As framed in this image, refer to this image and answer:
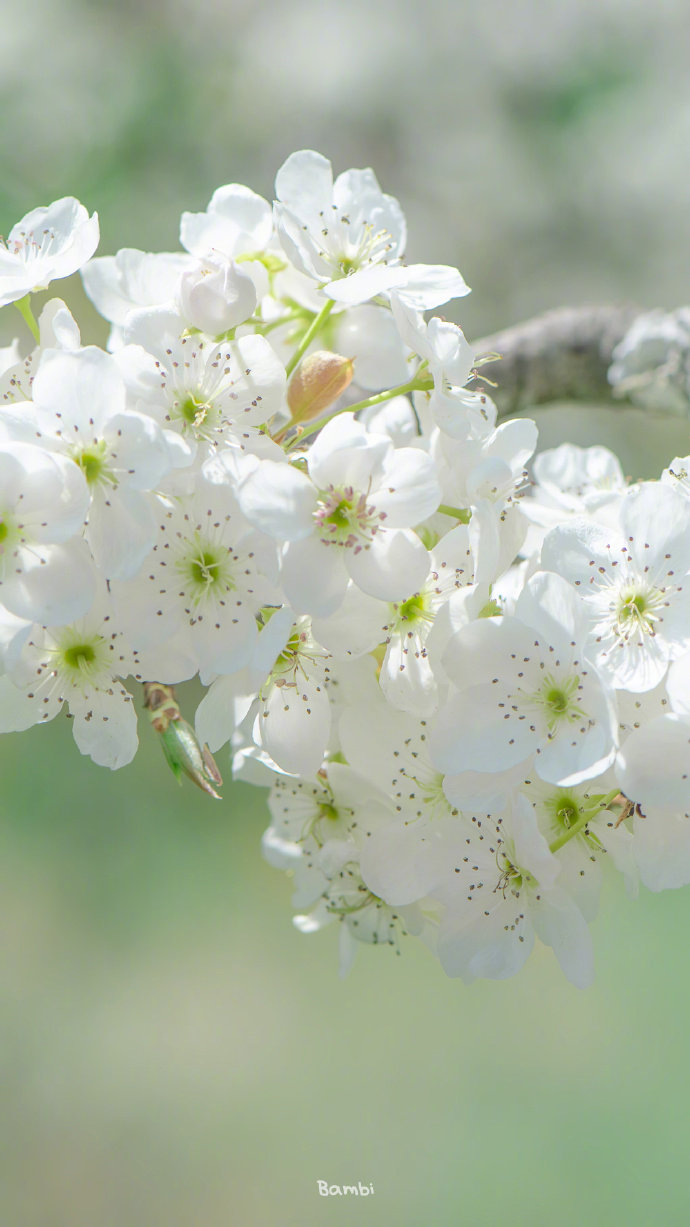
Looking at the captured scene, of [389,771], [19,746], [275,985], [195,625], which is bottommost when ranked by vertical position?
[275,985]

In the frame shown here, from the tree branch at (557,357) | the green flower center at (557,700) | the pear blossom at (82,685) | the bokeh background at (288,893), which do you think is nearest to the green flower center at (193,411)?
the pear blossom at (82,685)

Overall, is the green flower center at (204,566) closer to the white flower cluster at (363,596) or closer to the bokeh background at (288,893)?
the white flower cluster at (363,596)

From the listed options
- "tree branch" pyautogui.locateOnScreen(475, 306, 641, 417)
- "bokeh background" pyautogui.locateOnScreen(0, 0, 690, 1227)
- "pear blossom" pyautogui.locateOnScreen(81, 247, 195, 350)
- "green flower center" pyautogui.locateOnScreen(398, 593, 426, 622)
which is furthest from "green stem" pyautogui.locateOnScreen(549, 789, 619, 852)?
"bokeh background" pyautogui.locateOnScreen(0, 0, 690, 1227)

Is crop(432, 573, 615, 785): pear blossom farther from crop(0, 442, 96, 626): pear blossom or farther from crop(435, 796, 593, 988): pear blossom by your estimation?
crop(0, 442, 96, 626): pear blossom

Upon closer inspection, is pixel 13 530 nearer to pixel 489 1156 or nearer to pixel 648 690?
pixel 648 690

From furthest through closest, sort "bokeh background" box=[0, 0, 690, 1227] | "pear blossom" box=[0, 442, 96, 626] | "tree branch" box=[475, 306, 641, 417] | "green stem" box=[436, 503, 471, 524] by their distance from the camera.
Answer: "bokeh background" box=[0, 0, 690, 1227] < "tree branch" box=[475, 306, 641, 417] < "green stem" box=[436, 503, 471, 524] < "pear blossom" box=[0, 442, 96, 626]

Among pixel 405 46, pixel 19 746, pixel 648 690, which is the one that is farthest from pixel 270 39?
pixel 648 690

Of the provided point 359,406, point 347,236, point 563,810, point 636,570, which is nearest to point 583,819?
point 563,810

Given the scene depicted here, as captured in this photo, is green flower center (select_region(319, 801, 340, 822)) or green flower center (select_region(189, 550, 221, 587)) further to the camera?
green flower center (select_region(319, 801, 340, 822))
